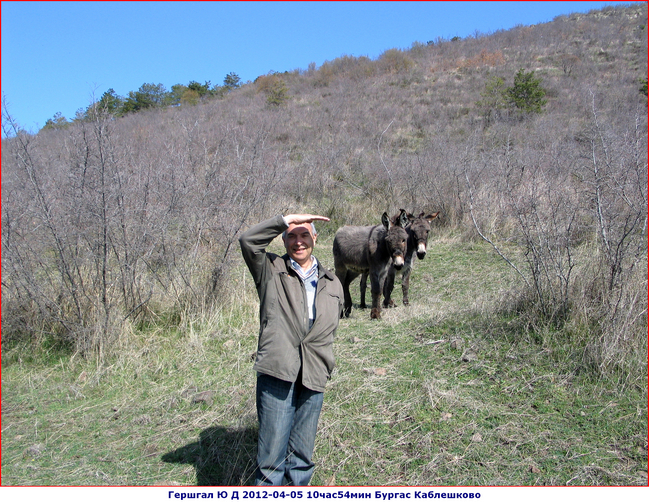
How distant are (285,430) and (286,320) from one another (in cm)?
72

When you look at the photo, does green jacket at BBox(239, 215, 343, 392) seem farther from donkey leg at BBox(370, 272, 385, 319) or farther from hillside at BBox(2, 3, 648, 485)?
donkey leg at BBox(370, 272, 385, 319)

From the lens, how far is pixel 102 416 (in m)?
4.93

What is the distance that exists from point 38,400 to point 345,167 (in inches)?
521

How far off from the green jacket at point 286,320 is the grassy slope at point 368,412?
4.07 ft

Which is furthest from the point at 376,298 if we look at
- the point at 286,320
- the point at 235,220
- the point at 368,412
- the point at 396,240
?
the point at 286,320

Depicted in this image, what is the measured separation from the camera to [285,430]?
3.10m

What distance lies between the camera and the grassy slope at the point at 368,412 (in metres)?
3.75

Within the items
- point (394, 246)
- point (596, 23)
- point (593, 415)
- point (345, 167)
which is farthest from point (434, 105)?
point (593, 415)

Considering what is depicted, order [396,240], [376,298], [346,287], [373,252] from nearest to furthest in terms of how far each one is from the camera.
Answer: [396,240] < [376,298] < [373,252] < [346,287]

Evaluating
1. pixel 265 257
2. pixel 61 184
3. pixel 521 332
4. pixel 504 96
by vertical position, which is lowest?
pixel 521 332

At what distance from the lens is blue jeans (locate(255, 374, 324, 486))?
3.08 m

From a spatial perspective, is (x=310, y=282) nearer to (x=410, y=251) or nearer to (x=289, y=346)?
(x=289, y=346)

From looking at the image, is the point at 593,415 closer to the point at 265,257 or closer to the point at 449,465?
the point at 449,465

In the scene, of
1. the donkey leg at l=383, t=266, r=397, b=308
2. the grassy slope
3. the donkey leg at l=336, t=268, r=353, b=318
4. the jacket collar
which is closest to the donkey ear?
the donkey leg at l=383, t=266, r=397, b=308
